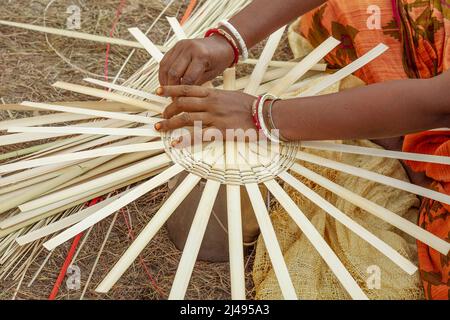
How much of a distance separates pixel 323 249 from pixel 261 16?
1.97ft

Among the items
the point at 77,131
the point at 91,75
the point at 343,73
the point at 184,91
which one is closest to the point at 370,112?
the point at 343,73

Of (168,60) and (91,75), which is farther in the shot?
(91,75)

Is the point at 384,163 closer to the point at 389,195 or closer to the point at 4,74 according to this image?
the point at 389,195

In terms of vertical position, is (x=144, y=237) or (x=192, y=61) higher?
(x=192, y=61)

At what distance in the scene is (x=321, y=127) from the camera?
4.08 ft

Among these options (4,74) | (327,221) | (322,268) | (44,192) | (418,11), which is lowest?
(322,268)

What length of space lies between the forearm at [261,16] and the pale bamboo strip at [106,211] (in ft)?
1.30

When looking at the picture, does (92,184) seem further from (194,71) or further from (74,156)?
(194,71)

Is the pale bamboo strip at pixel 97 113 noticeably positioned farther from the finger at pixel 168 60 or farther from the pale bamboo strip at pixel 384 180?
the pale bamboo strip at pixel 384 180

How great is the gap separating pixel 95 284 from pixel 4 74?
2.94 feet

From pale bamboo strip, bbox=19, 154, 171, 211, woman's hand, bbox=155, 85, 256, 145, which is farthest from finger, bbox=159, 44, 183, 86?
pale bamboo strip, bbox=19, 154, 171, 211

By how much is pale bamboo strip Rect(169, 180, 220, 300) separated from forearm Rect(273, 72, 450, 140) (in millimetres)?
211

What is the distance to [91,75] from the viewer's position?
6.80ft

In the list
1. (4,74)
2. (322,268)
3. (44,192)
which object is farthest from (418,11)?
(4,74)
